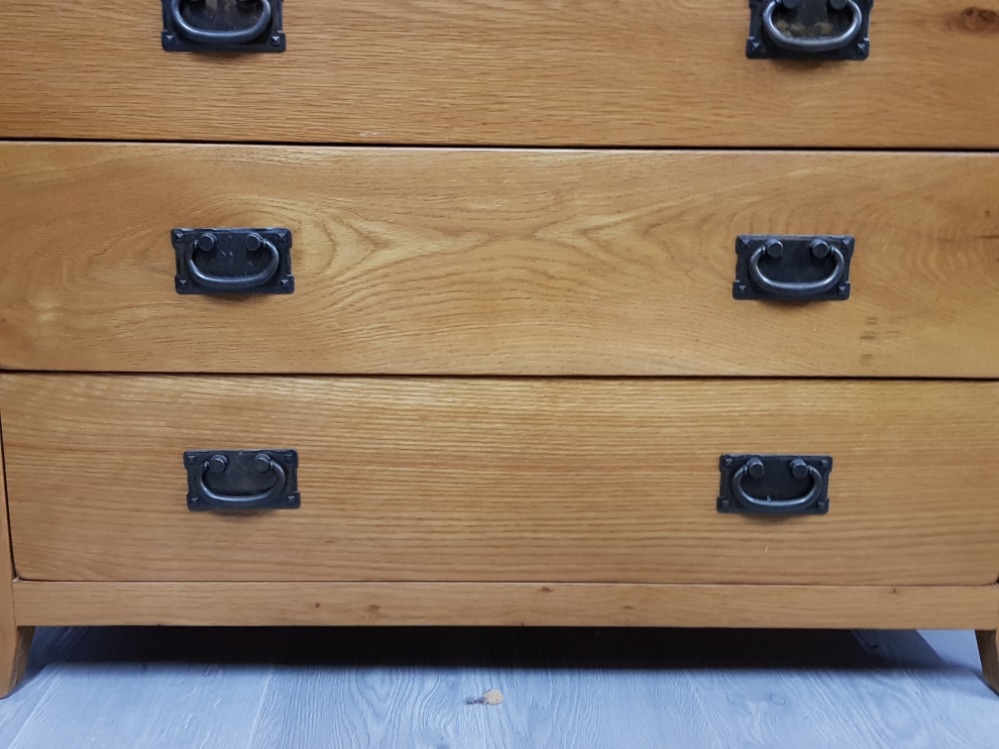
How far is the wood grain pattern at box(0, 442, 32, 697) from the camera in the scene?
80 cm

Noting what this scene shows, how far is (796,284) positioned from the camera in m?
0.75

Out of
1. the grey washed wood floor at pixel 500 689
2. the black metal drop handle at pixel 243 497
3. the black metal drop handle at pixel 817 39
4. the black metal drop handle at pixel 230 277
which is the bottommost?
the grey washed wood floor at pixel 500 689

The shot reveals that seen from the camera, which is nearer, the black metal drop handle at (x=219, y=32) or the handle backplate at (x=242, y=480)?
the black metal drop handle at (x=219, y=32)

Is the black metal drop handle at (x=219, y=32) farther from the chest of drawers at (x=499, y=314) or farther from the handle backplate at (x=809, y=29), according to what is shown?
the handle backplate at (x=809, y=29)

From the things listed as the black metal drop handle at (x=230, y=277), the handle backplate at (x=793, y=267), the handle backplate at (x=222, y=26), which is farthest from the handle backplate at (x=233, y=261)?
the handle backplate at (x=793, y=267)

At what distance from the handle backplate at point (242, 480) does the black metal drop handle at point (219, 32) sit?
0.36 meters

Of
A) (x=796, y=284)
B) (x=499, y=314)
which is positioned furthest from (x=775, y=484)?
(x=499, y=314)

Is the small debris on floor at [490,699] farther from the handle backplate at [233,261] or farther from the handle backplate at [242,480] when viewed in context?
the handle backplate at [233,261]

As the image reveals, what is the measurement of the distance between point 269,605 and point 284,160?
0.42 metres

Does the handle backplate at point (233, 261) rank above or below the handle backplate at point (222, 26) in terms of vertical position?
below

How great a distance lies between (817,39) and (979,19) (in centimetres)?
14

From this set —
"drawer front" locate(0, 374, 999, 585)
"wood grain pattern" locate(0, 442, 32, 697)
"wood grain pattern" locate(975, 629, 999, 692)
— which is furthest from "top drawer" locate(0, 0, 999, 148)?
"wood grain pattern" locate(975, 629, 999, 692)

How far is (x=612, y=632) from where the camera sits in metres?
0.99

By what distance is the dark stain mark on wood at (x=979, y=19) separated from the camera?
70cm
